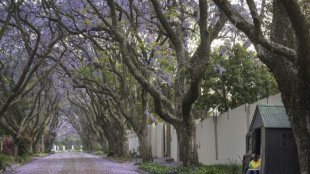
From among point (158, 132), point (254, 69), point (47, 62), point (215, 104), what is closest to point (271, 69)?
point (254, 69)

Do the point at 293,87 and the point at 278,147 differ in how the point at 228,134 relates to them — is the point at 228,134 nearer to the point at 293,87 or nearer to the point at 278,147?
the point at 278,147

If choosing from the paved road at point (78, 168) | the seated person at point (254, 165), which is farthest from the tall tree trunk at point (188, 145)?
the paved road at point (78, 168)

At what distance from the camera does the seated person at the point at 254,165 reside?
11.2m

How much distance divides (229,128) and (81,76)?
1013 cm

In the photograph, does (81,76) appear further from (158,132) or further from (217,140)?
(158,132)

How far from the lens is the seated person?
443 inches

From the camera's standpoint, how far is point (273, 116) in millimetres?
11039

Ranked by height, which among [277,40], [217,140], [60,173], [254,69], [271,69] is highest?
[254,69]

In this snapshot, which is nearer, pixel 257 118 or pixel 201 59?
pixel 257 118

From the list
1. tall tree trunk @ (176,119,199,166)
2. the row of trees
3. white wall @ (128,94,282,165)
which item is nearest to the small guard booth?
the row of trees

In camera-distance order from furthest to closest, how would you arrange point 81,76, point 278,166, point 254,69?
point 81,76 → point 254,69 → point 278,166

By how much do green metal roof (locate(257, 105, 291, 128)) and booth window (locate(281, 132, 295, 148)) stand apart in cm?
20

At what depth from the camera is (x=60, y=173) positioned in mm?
18406

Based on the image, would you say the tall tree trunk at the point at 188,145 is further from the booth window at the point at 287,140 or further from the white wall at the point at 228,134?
the booth window at the point at 287,140
